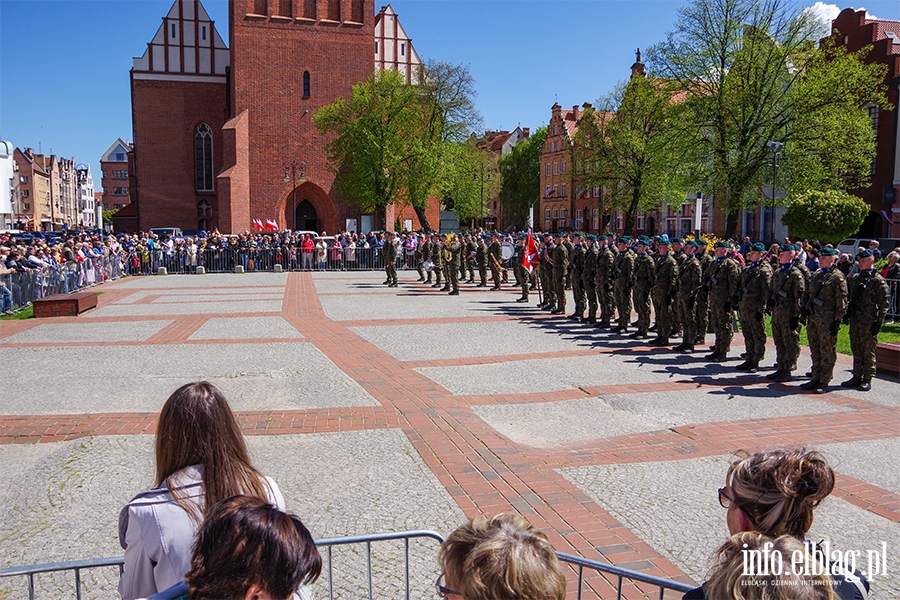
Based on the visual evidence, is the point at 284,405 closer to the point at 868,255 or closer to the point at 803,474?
the point at 803,474

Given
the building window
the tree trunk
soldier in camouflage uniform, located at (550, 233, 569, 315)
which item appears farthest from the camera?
the building window

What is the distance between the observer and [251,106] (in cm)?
4156

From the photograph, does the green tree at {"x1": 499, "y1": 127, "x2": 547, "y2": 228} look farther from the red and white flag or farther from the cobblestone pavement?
the cobblestone pavement

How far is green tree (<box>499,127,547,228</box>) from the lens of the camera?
81625 mm

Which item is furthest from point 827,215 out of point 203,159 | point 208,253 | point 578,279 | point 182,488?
point 203,159

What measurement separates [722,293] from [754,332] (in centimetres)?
116

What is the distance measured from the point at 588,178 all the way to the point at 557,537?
41711 mm

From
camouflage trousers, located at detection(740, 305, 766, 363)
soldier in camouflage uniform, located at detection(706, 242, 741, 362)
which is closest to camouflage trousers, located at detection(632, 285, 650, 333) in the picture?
soldier in camouflage uniform, located at detection(706, 242, 741, 362)

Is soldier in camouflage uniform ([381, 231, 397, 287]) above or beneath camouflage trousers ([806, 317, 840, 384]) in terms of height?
above

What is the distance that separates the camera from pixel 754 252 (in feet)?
36.2

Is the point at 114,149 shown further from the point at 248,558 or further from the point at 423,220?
the point at 248,558

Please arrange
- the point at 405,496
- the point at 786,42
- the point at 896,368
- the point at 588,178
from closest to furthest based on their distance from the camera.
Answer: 1. the point at 405,496
2. the point at 896,368
3. the point at 786,42
4. the point at 588,178

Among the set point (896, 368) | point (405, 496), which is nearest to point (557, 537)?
point (405, 496)

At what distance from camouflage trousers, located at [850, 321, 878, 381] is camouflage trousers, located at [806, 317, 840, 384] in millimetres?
320
